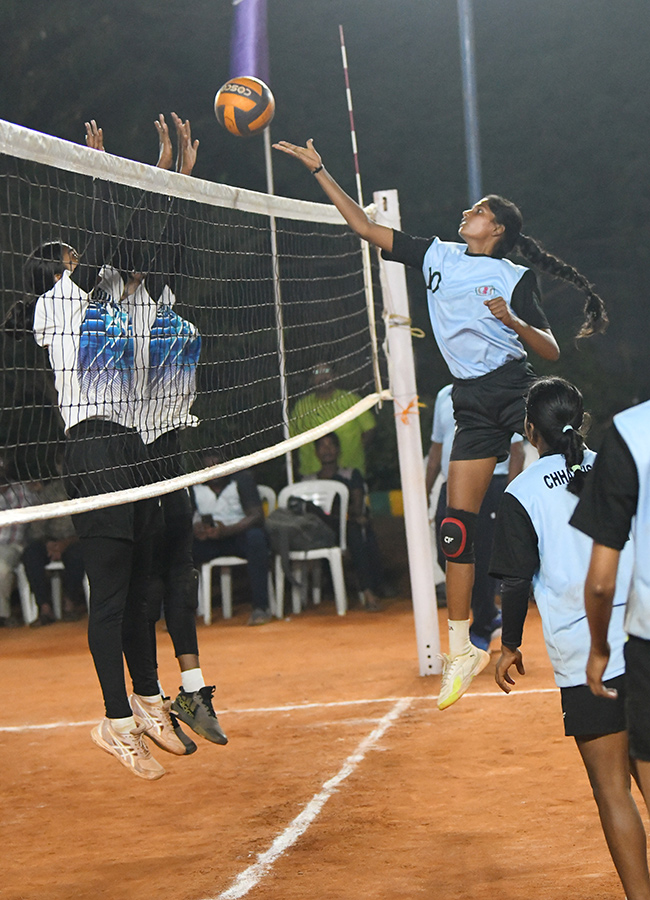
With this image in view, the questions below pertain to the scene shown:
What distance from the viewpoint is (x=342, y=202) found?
5.00 metres

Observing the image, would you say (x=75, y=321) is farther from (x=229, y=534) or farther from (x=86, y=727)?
(x=229, y=534)

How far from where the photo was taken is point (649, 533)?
254cm

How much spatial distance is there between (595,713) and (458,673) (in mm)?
1697

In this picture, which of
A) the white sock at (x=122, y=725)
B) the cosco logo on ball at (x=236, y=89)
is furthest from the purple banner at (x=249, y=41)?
the white sock at (x=122, y=725)

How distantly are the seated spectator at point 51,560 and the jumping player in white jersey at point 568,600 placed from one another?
25.9 ft

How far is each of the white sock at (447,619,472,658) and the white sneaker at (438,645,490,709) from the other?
0.06 ft

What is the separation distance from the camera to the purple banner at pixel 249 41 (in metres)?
16.5

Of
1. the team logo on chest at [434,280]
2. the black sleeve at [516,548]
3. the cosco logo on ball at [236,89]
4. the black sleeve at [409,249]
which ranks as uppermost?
the cosco logo on ball at [236,89]

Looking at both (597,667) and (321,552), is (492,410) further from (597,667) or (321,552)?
(321,552)

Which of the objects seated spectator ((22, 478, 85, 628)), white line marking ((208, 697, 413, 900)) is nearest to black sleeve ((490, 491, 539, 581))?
white line marking ((208, 697, 413, 900))

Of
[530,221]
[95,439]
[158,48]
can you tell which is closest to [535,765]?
[95,439]

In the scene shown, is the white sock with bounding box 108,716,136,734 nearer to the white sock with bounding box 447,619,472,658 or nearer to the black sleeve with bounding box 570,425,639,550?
the white sock with bounding box 447,619,472,658

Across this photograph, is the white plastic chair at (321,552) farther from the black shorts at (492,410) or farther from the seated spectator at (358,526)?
the black shorts at (492,410)

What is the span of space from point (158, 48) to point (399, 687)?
13.3m
